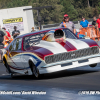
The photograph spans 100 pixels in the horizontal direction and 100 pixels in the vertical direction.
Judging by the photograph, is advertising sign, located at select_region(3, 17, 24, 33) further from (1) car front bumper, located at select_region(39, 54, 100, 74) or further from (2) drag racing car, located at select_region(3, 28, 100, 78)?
(1) car front bumper, located at select_region(39, 54, 100, 74)

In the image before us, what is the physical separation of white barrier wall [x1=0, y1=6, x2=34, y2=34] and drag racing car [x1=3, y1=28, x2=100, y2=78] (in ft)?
98.0

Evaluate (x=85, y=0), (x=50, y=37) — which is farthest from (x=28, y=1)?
(x=50, y=37)

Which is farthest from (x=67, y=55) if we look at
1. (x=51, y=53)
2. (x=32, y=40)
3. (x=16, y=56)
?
(x=16, y=56)

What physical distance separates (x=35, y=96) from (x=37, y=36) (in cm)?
385

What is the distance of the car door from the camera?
32.9 ft

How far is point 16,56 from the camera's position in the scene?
1021 centimetres

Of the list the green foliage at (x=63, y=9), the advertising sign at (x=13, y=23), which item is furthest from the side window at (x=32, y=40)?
the green foliage at (x=63, y=9)

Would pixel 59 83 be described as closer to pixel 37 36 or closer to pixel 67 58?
pixel 67 58

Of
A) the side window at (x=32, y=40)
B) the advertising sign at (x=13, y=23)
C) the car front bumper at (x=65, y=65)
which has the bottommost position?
the advertising sign at (x=13, y=23)

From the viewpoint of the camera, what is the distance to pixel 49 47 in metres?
9.12

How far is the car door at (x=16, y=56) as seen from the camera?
10018 mm

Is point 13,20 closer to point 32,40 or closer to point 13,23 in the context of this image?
point 13,23

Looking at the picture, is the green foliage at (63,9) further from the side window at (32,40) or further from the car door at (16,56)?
the side window at (32,40)

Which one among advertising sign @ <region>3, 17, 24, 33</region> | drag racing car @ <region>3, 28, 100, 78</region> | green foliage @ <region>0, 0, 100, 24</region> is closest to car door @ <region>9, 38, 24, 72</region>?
drag racing car @ <region>3, 28, 100, 78</region>
